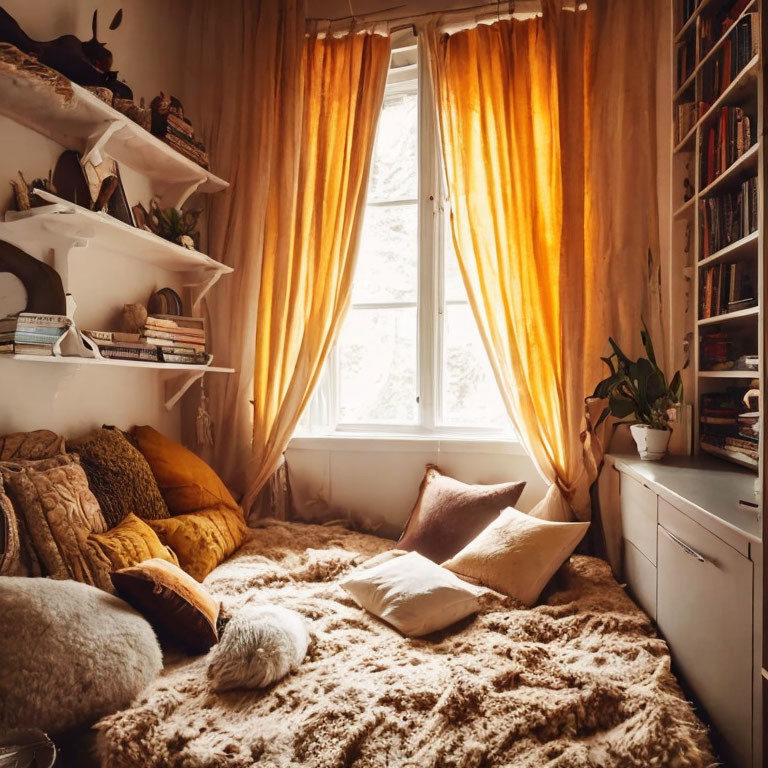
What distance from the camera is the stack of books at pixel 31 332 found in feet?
4.95


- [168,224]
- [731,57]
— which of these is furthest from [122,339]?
[731,57]

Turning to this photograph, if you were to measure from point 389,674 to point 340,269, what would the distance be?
1697 mm

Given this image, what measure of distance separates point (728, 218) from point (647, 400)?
65 centimetres

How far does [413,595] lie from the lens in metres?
1.48

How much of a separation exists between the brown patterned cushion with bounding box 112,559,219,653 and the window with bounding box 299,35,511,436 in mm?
1340

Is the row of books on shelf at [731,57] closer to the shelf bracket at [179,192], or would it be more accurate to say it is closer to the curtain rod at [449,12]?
the curtain rod at [449,12]

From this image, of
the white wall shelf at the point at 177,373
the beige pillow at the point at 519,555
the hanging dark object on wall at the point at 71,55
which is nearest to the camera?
the hanging dark object on wall at the point at 71,55

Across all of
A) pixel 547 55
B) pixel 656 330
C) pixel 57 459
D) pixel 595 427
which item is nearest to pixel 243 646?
pixel 57 459

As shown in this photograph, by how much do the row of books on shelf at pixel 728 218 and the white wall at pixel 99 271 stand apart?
2217mm

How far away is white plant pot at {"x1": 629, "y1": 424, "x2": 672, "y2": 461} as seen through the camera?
1.83 metres

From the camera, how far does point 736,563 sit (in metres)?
1.02

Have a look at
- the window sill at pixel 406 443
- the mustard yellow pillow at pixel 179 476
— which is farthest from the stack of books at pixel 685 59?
the mustard yellow pillow at pixel 179 476

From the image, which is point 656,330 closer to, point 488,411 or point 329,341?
point 488,411

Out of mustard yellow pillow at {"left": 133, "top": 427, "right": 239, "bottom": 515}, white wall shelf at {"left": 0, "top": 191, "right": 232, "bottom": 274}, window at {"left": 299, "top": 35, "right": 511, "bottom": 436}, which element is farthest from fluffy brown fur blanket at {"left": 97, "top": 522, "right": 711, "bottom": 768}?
white wall shelf at {"left": 0, "top": 191, "right": 232, "bottom": 274}
